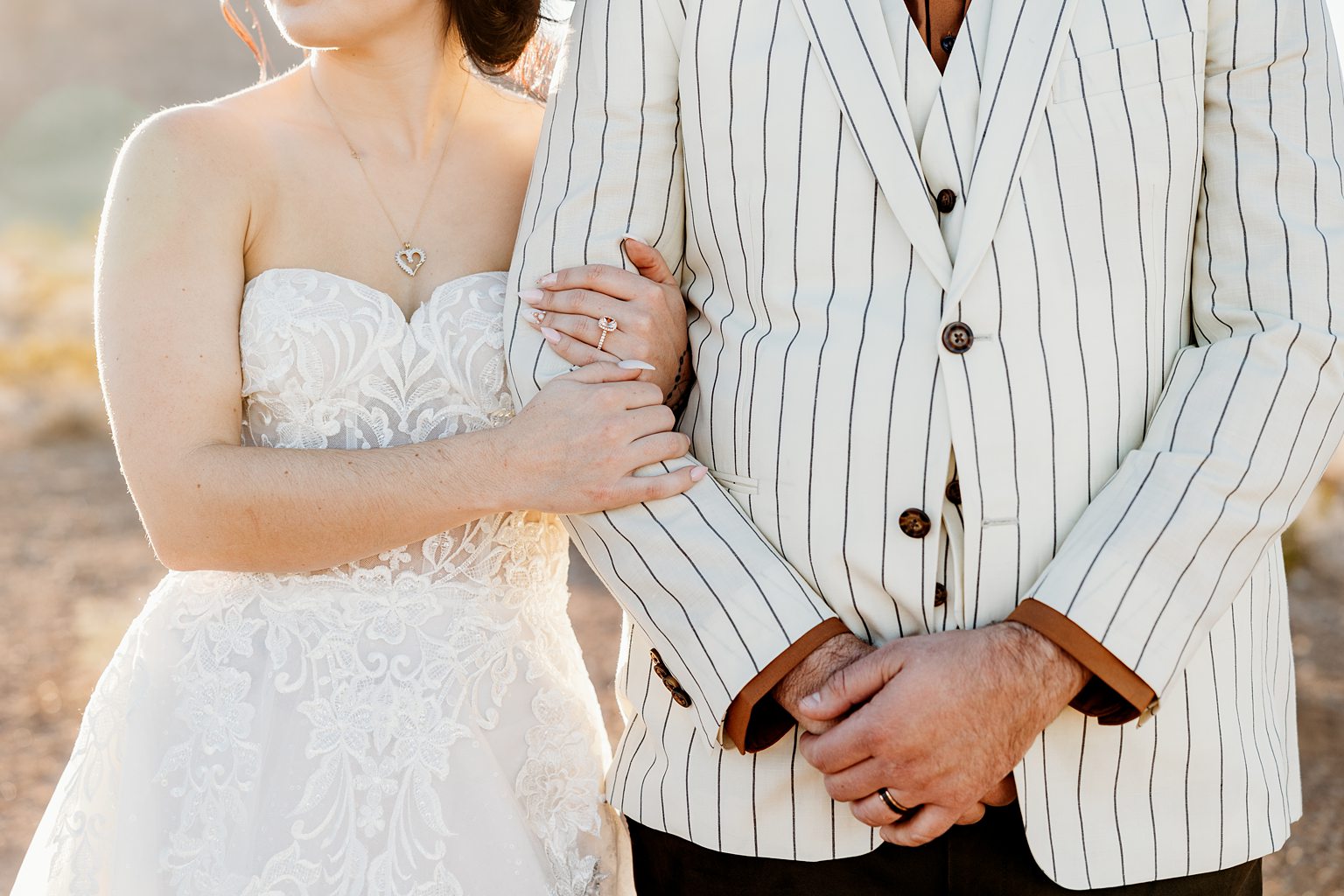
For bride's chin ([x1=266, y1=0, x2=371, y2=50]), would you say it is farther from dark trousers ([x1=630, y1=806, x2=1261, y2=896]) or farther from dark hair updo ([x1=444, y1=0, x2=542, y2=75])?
dark trousers ([x1=630, y1=806, x2=1261, y2=896])

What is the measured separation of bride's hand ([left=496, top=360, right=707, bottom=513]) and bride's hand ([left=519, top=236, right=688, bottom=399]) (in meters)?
0.03

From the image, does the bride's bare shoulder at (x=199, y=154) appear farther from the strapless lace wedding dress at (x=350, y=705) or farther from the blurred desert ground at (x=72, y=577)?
the blurred desert ground at (x=72, y=577)

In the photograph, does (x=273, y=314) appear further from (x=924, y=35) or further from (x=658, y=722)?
(x=924, y=35)

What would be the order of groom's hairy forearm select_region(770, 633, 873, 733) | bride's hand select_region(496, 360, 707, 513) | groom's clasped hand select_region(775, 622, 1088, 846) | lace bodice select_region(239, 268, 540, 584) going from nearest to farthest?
groom's clasped hand select_region(775, 622, 1088, 846), groom's hairy forearm select_region(770, 633, 873, 733), bride's hand select_region(496, 360, 707, 513), lace bodice select_region(239, 268, 540, 584)

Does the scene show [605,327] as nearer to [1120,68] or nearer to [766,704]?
[766,704]

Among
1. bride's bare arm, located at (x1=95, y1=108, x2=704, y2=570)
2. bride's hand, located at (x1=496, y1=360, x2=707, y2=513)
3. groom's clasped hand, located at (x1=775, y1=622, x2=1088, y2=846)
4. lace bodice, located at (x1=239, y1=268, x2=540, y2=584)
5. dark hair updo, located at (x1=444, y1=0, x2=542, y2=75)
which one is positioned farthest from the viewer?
dark hair updo, located at (x1=444, y1=0, x2=542, y2=75)

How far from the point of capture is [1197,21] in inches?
69.1

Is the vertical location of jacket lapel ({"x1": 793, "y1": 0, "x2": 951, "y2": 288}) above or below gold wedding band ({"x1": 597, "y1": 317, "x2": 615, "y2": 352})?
above

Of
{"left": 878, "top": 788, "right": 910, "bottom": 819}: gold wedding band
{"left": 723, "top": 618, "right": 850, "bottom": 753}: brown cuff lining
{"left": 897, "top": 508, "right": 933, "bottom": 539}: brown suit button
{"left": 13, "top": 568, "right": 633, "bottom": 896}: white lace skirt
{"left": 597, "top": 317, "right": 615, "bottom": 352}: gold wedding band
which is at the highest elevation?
{"left": 597, "top": 317, "right": 615, "bottom": 352}: gold wedding band

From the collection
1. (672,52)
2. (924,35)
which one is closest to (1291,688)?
(924,35)

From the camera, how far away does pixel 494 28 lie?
7.98 feet

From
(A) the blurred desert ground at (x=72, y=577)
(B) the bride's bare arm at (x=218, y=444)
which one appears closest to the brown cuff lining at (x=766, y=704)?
(B) the bride's bare arm at (x=218, y=444)

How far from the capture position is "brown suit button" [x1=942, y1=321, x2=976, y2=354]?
1.72 m

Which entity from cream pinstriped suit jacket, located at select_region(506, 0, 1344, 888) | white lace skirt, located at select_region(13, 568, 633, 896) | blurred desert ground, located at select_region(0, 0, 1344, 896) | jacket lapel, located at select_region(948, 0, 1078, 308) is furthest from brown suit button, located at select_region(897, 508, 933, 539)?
blurred desert ground, located at select_region(0, 0, 1344, 896)
